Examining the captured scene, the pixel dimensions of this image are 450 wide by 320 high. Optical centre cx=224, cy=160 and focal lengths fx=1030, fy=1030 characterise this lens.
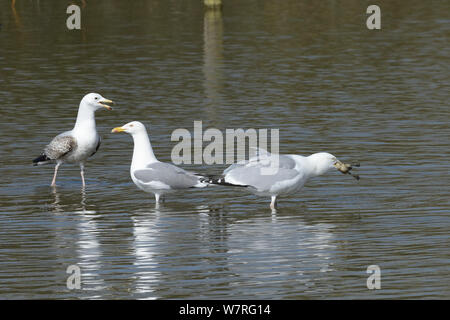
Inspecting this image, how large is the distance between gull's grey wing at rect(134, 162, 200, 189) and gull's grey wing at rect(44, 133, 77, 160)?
6.94 feet

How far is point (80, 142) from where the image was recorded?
1700 cm

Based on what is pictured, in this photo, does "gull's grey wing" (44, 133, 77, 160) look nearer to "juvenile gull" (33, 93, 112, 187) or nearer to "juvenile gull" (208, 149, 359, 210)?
"juvenile gull" (33, 93, 112, 187)

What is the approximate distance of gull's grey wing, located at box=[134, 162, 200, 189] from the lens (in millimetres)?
15164

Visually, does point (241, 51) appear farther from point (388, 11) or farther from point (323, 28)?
point (388, 11)

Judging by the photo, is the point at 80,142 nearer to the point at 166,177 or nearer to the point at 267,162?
the point at 166,177

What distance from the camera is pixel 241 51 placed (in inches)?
1375

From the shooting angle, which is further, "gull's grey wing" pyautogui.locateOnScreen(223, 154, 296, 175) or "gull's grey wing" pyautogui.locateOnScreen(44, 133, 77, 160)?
"gull's grey wing" pyautogui.locateOnScreen(44, 133, 77, 160)

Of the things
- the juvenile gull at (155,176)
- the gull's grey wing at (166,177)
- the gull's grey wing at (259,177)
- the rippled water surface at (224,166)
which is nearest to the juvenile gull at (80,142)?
the rippled water surface at (224,166)

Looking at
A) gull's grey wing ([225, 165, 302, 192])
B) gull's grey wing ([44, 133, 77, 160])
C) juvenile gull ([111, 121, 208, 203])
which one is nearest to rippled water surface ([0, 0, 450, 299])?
juvenile gull ([111, 121, 208, 203])

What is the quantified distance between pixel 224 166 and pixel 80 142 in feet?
8.38

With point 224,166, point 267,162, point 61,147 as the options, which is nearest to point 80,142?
point 61,147

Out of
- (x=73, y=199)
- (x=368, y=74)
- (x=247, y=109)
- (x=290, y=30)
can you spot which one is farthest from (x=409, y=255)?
(x=290, y=30)

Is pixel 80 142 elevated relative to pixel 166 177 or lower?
elevated
